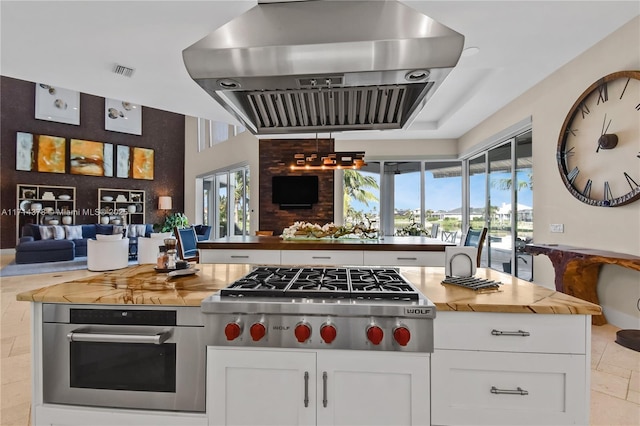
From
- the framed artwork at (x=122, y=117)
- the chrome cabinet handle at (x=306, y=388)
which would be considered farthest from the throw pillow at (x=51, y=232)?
the chrome cabinet handle at (x=306, y=388)

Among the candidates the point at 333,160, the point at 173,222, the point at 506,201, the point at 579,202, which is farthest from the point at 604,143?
the point at 173,222

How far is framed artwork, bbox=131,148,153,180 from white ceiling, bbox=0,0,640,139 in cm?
695

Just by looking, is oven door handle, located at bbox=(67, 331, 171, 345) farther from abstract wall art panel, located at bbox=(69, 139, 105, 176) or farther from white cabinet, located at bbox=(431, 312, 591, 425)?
abstract wall art panel, located at bbox=(69, 139, 105, 176)

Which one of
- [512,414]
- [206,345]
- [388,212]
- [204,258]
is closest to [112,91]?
[204,258]

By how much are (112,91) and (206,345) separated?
392cm

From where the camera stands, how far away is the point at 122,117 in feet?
32.8

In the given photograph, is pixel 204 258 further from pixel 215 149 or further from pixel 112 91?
pixel 215 149

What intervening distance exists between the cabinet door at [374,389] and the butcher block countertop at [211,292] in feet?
0.79

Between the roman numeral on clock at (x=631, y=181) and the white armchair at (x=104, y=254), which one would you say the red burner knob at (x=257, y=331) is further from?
the white armchair at (x=104, y=254)

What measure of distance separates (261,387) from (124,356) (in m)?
0.53

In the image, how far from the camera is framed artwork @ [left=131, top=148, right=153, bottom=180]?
1023cm

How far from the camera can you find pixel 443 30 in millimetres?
1191

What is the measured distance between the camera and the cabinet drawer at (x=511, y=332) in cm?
109

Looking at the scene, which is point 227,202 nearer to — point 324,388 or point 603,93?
point 603,93
